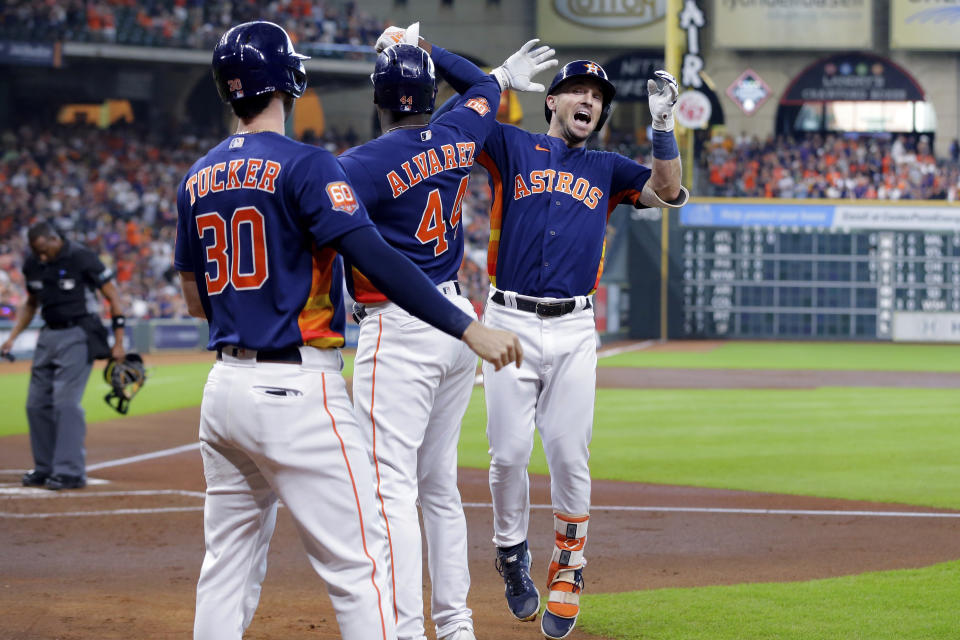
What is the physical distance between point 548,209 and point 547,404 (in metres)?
0.85

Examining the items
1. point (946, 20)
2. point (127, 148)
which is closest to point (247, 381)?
point (127, 148)

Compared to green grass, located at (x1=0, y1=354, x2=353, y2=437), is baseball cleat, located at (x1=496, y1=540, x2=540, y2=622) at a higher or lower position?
higher

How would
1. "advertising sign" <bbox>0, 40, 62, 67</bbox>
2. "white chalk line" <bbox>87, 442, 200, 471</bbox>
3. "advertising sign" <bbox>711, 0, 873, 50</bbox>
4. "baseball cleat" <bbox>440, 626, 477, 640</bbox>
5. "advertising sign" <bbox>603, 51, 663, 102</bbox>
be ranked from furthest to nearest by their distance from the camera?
"advertising sign" <bbox>603, 51, 663, 102</bbox> < "advertising sign" <bbox>711, 0, 873, 50</bbox> < "advertising sign" <bbox>0, 40, 62, 67</bbox> < "white chalk line" <bbox>87, 442, 200, 471</bbox> < "baseball cleat" <bbox>440, 626, 477, 640</bbox>

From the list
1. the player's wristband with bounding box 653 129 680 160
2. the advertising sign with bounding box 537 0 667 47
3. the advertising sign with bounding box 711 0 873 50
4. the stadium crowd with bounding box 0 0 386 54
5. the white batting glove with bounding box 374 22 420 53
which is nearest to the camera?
the white batting glove with bounding box 374 22 420 53

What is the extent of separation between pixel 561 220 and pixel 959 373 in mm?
18015

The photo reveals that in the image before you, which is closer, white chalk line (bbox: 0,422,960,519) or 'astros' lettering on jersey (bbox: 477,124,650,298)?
'astros' lettering on jersey (bbox: 477,124,650,298)

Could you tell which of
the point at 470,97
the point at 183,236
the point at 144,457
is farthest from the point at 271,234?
the point at 144,457

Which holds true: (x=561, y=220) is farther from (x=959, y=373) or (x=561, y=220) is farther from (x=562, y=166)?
(x=959, y=373)

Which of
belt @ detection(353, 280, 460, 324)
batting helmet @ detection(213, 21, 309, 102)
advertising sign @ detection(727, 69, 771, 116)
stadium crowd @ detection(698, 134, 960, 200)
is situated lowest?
belt @ detection(353, 280, 460, 324)

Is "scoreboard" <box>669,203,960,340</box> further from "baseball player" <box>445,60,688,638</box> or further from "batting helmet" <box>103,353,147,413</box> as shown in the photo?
"baseball player" <box>445,60,688,638</box>

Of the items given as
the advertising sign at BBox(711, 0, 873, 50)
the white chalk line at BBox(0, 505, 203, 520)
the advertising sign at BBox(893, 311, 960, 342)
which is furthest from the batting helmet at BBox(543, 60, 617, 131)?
the advertising sign at BBox(711, 0, 873, 50)

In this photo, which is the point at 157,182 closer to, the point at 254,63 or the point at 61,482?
the point at 61,482

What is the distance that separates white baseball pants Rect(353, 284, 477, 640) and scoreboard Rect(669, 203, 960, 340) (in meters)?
24.0

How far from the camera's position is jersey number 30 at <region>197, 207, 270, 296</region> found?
335cm
